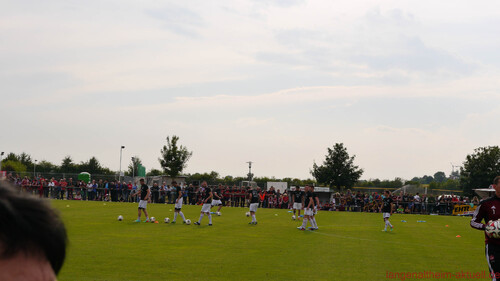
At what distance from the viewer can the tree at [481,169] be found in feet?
264

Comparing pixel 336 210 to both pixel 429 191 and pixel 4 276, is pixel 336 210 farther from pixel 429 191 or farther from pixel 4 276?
pixel 4 276

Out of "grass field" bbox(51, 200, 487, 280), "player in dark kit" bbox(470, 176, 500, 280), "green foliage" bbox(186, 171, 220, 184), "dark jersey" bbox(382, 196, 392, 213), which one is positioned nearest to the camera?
"player in dark kit" bbox(470, 176, 500, 280)

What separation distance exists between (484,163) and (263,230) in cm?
6342

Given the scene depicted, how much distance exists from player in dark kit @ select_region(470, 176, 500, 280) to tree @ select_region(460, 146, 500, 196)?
7504 centimetres

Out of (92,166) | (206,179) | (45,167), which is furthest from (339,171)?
(45,167)

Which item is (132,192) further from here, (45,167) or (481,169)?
(45,167)

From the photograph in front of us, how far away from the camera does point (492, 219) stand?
→ 9.91 metres

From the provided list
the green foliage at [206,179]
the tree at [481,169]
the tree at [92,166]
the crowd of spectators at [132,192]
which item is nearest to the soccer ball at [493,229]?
the crowd of spectators at [132,192]

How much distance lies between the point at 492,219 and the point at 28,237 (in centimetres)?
1021

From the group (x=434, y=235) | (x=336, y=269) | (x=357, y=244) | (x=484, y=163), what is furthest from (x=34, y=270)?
(x=484, y=163)

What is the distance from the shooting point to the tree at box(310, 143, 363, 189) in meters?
82.2

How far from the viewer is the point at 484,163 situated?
8100cm

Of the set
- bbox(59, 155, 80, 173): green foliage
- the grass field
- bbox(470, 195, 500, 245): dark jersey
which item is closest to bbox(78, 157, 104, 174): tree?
bbox(59, 155, 80, 173): green foliage

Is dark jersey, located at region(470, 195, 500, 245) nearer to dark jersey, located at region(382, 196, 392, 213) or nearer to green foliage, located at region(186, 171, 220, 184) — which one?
dark jersey, located at region(382, 196, 392, 213)
